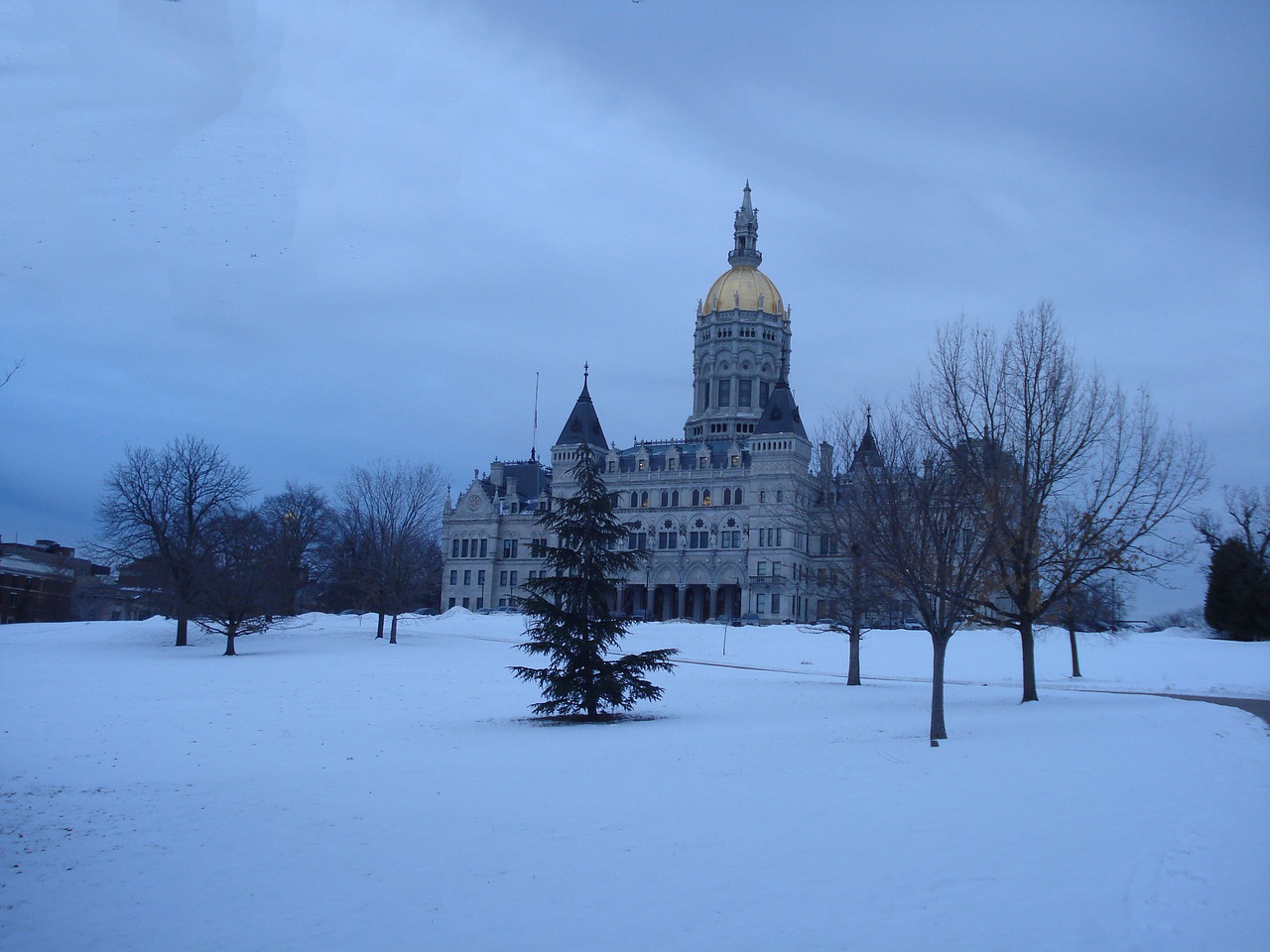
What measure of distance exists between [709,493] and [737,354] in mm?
22668

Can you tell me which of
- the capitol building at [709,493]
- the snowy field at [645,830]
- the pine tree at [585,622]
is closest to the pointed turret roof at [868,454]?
the snowy field at [645,830]

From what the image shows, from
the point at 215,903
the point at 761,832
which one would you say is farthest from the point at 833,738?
the point at 215,903

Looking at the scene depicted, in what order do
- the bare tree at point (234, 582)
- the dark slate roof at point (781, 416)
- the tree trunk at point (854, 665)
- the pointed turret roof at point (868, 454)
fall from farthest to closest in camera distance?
the dark slate roof at point (781, 416)
the bare tree at point (234, 582)
the tree trunk at point (854, 665)
the pointed turret roof at point (868, 454)

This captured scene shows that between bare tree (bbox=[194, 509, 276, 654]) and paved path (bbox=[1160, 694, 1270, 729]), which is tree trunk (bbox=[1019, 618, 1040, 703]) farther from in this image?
bare tree (bbox=[194, 509, 276, 654])

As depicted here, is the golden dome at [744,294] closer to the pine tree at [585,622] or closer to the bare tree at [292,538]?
the bare tree at [292,538]

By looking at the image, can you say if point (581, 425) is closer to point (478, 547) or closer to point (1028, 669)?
point (478, 547)

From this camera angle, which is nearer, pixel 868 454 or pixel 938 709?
pixel 938 709

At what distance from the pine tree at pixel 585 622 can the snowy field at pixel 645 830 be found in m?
1.62

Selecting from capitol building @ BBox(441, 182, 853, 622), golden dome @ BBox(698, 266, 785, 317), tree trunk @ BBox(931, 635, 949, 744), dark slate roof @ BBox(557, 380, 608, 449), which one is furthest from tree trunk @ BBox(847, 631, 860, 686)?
golden dome @ BBox(698, 266, 785, 317)

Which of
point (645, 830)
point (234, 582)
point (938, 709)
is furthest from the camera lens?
point (234, 582)

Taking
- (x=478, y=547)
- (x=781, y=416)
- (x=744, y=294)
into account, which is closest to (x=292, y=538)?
(x=478, y=547)

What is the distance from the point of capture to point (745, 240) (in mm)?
115438

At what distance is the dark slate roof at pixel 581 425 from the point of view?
9756 cm

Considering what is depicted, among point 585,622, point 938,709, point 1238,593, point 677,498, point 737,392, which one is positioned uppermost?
point 737,392
